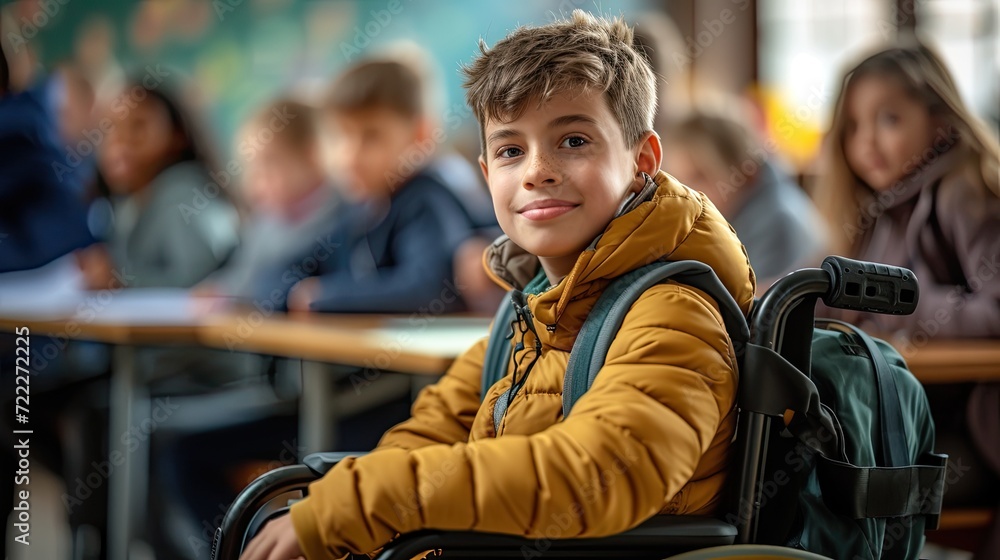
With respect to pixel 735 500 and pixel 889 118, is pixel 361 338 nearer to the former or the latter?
pixel 889 118

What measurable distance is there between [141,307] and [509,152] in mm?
2344

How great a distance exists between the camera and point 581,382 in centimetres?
106

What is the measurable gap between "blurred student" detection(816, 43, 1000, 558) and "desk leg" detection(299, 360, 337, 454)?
1.27 metres

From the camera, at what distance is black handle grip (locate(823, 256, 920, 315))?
3.38ft

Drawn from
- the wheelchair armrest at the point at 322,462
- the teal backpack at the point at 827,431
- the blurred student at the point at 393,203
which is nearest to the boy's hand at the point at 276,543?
the wheelchair armrest at the point at 322,462

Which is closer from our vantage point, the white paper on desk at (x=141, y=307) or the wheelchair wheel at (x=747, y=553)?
the wheelchair wheel at (x=747, y=553)

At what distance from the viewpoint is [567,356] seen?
114 cm

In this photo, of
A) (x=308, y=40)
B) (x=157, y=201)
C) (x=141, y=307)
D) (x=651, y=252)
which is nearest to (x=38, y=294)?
(x=141, y=307)

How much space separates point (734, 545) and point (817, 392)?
182 mm

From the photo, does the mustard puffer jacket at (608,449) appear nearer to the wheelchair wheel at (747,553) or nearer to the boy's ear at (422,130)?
the wheelchair wheel at (747,553)

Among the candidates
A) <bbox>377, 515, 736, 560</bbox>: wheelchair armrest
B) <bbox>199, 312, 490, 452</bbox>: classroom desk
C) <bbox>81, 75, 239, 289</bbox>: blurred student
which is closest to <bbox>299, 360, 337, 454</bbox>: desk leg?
<bbox>199, 312, 490, 452</bbox>: classroom desk

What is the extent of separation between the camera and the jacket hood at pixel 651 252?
108 centimetres

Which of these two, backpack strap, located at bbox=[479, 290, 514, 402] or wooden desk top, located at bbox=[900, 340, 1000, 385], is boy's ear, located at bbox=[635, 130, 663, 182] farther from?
wooden desk top, located at bbox=[900, 340, 1000, 385]

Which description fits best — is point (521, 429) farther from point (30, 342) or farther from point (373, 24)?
point (373, 24)
